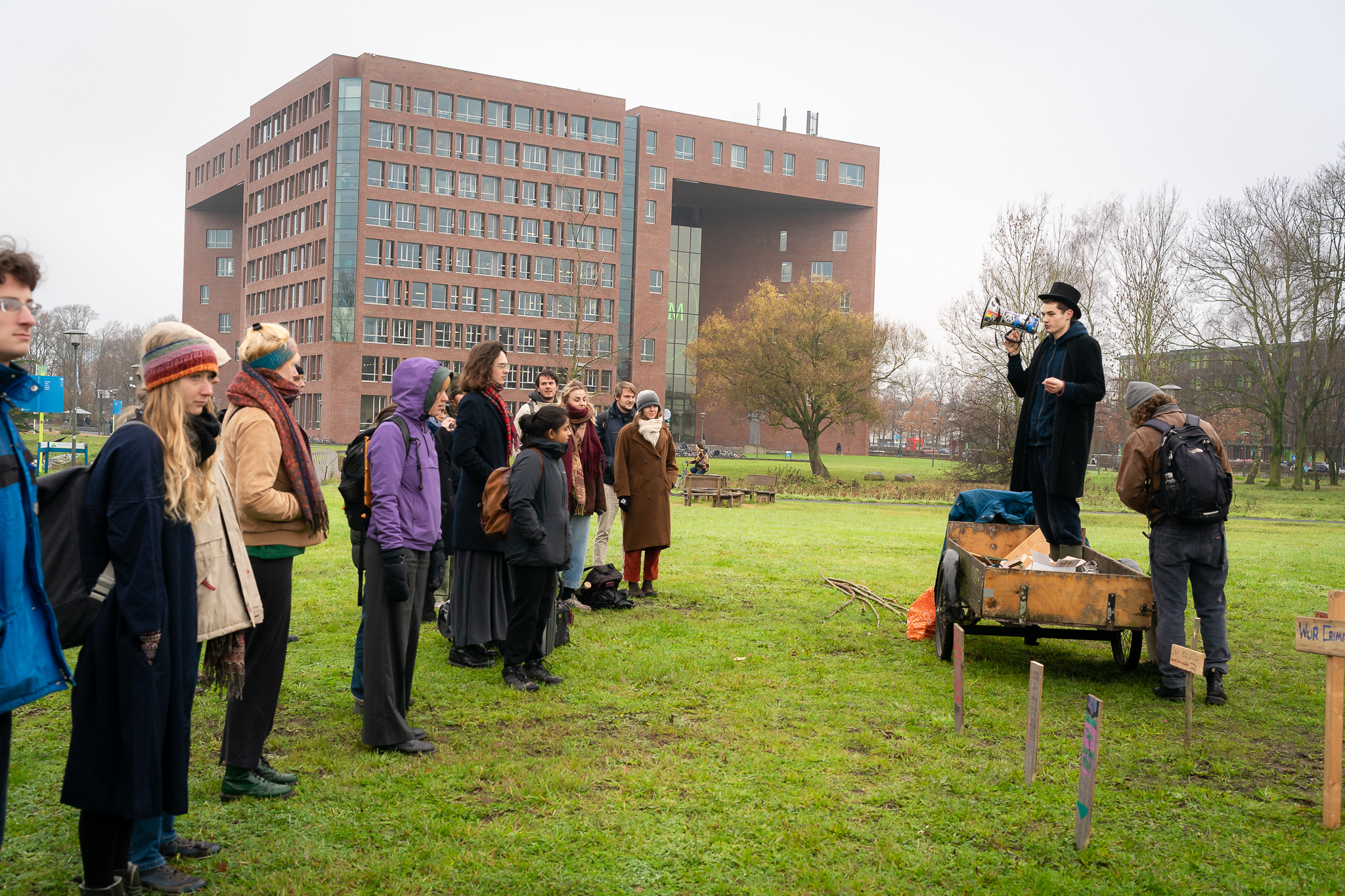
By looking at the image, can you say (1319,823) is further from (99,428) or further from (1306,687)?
(99,428)

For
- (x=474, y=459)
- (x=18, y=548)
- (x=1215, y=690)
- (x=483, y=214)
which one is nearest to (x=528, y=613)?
(x=474, y=459)

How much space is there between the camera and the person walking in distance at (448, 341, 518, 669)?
22.1 ft

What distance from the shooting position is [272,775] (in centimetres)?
459

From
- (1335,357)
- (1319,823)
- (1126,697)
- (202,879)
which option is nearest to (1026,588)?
(1126,697)

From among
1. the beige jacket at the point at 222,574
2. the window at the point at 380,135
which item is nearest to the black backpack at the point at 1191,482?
the beige jacket at the point at 222,574

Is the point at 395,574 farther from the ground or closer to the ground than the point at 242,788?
farther from the ground

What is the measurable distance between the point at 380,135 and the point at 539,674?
247ft

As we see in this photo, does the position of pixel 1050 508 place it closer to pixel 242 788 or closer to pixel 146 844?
pixel 242 788

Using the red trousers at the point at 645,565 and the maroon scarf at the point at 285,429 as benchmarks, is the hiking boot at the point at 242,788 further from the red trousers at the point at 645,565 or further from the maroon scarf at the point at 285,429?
the red trousers at the point at 645,565

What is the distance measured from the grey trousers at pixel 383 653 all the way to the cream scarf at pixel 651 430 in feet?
16.1

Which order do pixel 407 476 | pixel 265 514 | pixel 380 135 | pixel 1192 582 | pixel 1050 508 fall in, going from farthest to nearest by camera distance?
1. pixel 380 135
2. pixel 1050 508
3. pixel 1192 582
4. pixel 407 476
5. pixel 265 514

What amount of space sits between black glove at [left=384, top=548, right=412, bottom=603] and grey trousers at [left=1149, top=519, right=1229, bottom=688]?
4807 millimetres

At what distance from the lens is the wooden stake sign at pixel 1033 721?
13.8 ft

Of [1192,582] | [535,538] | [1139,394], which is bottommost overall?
[1192,582]
